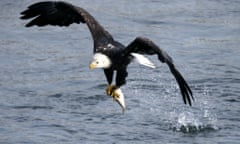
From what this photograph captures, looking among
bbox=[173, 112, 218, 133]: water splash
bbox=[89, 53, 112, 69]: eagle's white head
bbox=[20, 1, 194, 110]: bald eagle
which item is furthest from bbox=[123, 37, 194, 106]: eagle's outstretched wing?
bbox=[173, 112, 218, 133]: water splash

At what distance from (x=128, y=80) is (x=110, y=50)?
259 centimetres

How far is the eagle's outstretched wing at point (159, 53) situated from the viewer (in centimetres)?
746

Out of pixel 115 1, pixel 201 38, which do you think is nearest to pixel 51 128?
pixel 201 38

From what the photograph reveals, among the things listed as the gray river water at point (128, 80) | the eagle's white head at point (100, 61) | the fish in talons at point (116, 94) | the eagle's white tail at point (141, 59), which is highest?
the eagle's white tail at point (141, 59)

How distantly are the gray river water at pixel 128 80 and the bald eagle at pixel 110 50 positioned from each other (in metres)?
0.74

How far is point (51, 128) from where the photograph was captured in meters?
8.98

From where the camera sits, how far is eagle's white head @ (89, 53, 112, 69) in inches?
311

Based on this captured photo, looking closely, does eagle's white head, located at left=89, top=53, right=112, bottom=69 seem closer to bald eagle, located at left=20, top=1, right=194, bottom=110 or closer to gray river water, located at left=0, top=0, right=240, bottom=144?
bald eagle, located at left=20, top=1, right=194, bottom=110

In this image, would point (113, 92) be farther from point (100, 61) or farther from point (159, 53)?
point (159, 53)

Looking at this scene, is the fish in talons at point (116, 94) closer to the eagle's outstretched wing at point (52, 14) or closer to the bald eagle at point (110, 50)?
the bald eagle at point (110, 50)

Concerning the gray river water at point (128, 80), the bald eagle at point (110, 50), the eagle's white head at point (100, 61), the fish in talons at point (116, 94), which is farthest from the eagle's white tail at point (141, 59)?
the gray river water at point (128, 80)

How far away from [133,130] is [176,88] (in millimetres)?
1879

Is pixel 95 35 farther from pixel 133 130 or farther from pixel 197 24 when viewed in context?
pixel 197 24

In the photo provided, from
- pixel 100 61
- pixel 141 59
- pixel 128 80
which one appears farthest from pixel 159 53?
pixel 128 80
